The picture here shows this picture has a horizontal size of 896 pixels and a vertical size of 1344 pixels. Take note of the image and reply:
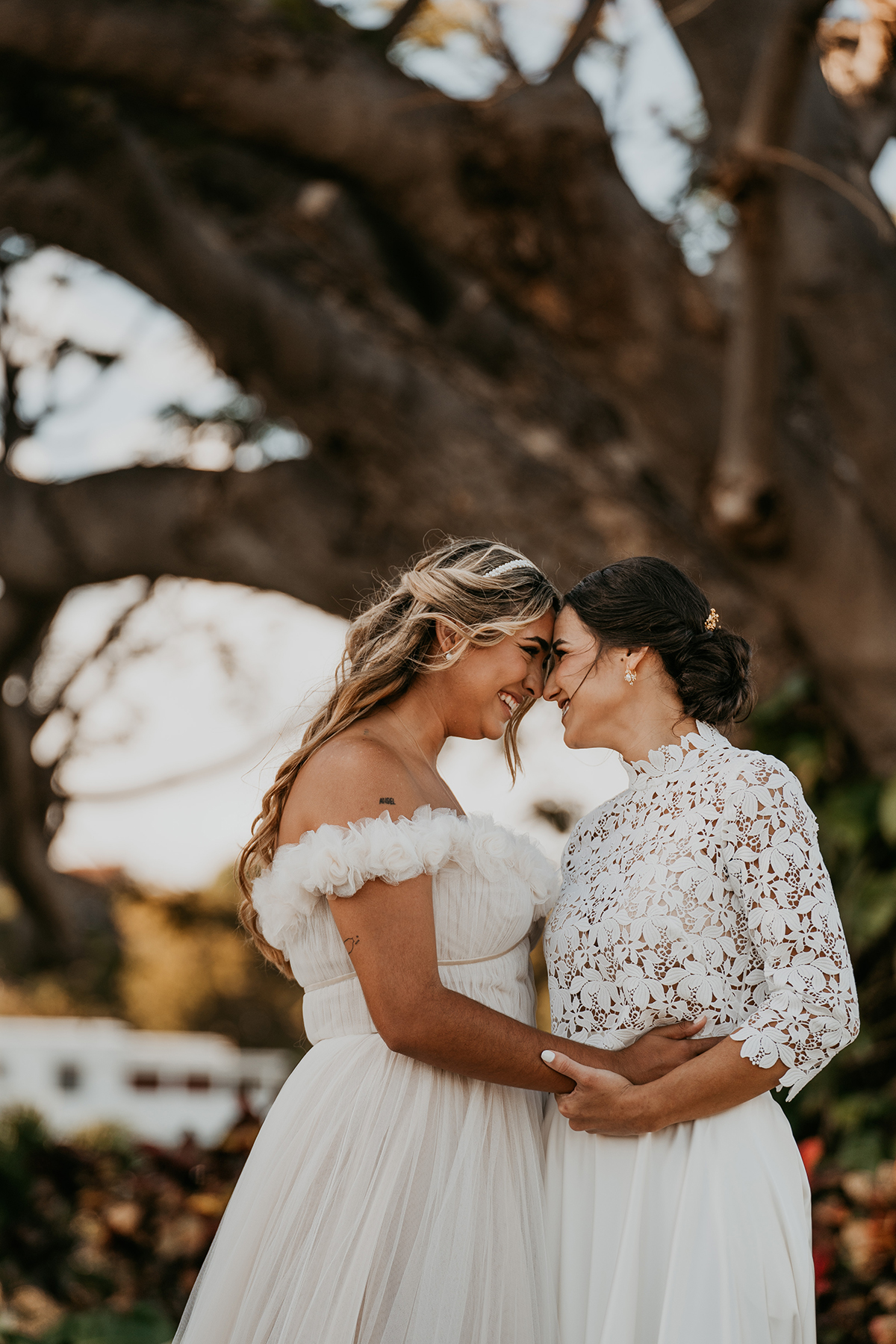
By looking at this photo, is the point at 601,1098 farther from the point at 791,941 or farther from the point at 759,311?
the point at 759,311

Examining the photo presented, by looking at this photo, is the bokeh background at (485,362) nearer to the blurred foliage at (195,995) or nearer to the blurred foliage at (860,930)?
the blurred foliage at (860,930)

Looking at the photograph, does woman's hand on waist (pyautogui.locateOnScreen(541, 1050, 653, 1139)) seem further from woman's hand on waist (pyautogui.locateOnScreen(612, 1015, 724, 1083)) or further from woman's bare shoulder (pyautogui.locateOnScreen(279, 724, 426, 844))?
woman's bare shoulder (pyautogui.locateOnScreen(279, 724, 426, 844))

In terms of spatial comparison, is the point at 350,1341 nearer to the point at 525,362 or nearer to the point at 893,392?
the point at 893,392

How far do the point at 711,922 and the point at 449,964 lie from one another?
0.52 meters

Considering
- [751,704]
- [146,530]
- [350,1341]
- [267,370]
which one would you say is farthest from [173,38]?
[350,1341]

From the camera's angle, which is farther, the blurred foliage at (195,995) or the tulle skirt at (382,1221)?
the blurred foliage at (195,995)

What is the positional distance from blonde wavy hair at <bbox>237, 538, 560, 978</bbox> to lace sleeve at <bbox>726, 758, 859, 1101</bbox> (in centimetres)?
68

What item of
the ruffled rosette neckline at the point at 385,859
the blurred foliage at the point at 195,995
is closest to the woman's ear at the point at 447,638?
the ruffled rosette neckline at the point at 385,859

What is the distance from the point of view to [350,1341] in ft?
7.30

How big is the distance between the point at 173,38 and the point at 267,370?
4.98 feet

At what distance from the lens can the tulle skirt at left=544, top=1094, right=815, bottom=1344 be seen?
87.7 inches

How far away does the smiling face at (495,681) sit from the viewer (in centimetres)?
269

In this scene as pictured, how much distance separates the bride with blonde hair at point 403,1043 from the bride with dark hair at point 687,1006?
0.07m

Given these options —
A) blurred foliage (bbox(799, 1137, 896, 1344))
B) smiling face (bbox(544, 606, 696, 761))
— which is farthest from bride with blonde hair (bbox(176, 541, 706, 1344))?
blurred foliage (bbox(799, 1137, 896, 1344))
